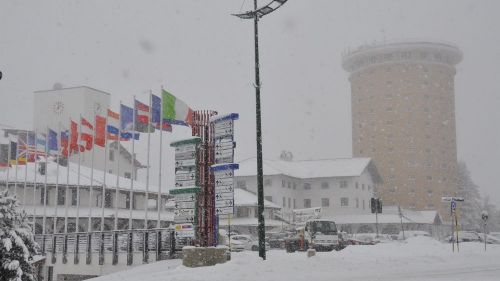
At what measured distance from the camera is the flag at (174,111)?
1278 inches

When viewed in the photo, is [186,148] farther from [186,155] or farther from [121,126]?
[121,126]

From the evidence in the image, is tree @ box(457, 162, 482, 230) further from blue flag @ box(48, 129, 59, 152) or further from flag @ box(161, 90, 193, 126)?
flag @ box(161, 90, 193, 126)

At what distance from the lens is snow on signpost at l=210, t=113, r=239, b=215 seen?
2273 cm

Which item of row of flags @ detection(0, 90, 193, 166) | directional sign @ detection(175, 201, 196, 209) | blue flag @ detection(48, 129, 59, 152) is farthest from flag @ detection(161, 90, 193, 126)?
blue flag @ detection(48, 129, 59, 152)

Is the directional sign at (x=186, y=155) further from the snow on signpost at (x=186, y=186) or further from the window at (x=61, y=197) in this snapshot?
the window at (x=61, y=197)

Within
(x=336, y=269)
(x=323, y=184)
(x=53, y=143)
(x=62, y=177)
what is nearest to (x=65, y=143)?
(x=53, y=143)

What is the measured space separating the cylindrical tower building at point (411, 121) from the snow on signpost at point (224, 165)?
103 meters

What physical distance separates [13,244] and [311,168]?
235 feet

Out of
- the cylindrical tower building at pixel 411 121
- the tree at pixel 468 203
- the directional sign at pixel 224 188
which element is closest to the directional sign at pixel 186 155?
the directional sign at pixel 224 188

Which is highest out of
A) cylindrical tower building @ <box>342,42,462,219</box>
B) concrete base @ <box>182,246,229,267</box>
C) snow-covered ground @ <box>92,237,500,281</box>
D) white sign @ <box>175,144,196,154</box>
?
cylindrical tower building @ <box>342,42,462,219</box>

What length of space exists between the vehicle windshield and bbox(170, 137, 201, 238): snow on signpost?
13800 millimetres

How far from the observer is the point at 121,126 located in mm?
37500

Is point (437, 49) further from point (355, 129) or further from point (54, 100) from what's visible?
point (54, 100)

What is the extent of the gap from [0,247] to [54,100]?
74.1m
